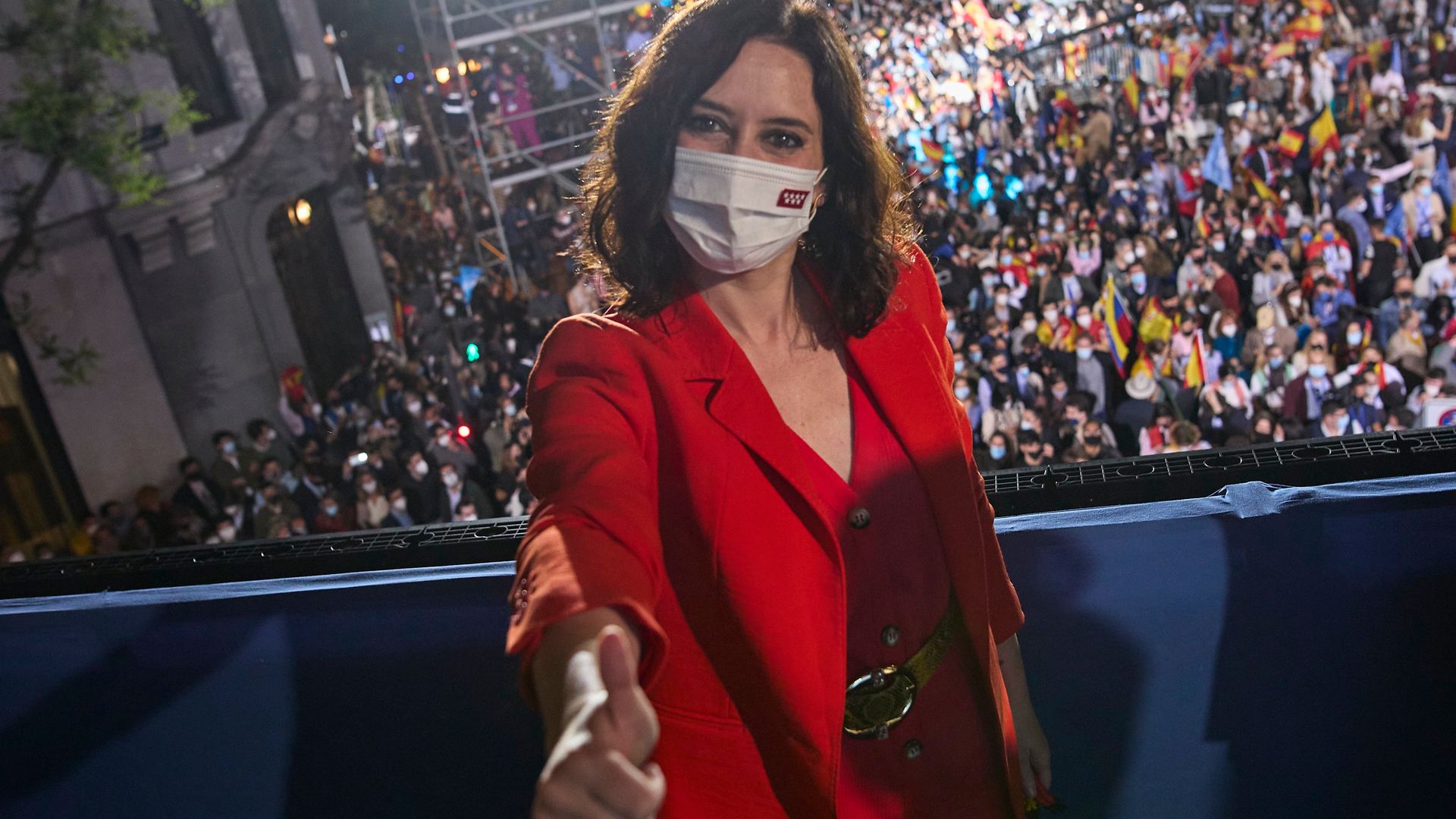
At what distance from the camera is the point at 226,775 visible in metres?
2.58

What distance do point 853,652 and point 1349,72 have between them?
1443 cm

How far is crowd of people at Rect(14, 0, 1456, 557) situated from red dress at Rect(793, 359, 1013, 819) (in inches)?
130

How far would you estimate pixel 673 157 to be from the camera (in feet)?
4.94

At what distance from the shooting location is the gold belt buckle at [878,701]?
158cm

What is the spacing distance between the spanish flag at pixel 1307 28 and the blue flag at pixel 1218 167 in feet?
10.9

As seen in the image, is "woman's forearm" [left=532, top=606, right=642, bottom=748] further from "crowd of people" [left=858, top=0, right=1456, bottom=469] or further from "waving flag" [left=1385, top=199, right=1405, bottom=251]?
"waving flag" [left=1385, top=199, right=1405, bottom=251]

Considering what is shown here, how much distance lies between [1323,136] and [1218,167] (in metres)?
1.11

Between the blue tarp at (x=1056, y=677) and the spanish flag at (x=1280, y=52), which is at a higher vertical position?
the blue tarp at (x=1056, y=677)

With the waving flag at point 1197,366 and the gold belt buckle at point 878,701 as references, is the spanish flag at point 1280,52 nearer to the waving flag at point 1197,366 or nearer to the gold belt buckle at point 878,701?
the waving flag at point 1197,366

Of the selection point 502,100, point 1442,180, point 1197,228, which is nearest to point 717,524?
point 1197,228

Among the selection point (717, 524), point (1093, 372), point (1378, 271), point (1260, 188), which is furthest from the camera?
point (1260, 188)

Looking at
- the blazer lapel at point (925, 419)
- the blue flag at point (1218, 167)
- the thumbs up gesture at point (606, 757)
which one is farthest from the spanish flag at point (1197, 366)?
A: the thumbs up gesture at point (606, 757)

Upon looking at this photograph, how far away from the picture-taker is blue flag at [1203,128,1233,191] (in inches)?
463

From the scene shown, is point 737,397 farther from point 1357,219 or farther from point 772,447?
point 1357,219
